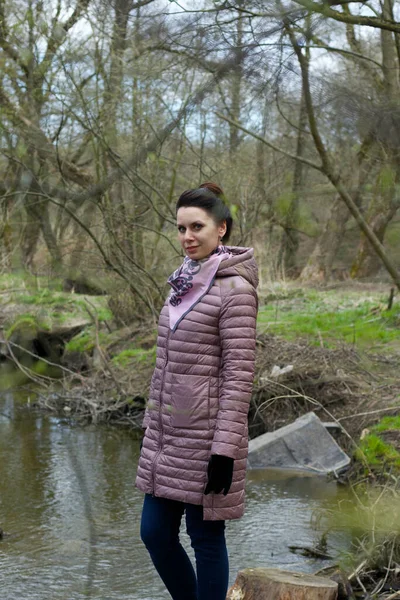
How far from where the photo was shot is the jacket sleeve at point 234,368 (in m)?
2.72

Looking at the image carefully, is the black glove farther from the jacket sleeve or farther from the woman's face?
the woman's face

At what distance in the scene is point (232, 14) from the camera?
3.42 meters

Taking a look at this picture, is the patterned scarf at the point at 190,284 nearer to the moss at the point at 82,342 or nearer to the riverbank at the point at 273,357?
the riverbank at the point at 273,357

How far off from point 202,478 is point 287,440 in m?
3.71

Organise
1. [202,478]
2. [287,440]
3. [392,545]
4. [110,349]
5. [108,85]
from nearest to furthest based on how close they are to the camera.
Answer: [202,478], [392,545], [287,440], [108,85], [110,349]

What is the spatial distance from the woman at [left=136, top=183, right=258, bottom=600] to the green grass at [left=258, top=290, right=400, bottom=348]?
5.24 m

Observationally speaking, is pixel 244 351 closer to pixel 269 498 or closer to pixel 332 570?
pixel 332 570

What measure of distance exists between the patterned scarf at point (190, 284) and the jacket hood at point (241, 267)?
0.03m

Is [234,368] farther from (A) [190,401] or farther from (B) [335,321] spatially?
(B) [335,321]

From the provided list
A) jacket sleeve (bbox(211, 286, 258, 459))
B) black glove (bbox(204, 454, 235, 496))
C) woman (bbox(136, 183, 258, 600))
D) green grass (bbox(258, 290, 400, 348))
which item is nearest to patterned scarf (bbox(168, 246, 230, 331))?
woman (bbox(136, 183, 258, 600))

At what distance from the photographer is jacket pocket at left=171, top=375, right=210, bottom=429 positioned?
2.80 metres

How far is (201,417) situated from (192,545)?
476 millimetres

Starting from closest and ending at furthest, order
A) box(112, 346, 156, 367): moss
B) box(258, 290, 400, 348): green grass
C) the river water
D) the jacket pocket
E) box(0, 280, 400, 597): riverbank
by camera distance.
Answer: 1. the jacket pocket
2. the river water
3. box(0, 280, 400, 597): riverbank
4. box(258, 290, 400, 348): green grass
5. box(112, 346, 156, 367): moss

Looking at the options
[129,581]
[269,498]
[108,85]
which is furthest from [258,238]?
[129,581]
